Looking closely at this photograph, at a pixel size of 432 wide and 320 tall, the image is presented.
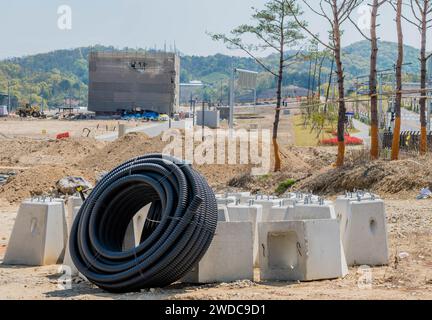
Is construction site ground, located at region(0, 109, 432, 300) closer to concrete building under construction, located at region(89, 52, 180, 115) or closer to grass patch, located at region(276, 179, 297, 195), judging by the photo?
grass patch, located at region(276, 179, 297, 195)

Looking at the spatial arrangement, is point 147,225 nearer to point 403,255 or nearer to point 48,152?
point 403,255

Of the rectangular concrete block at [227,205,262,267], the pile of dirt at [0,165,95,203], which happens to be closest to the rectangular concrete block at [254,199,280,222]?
the rectangular concrete block at [227,205,262,267]

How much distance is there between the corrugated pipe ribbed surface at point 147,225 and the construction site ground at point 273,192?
253 mm

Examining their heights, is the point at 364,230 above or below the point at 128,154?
below

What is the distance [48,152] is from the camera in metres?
42.5

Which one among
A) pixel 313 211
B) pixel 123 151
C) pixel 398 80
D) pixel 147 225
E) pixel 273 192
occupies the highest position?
pixel 398 80

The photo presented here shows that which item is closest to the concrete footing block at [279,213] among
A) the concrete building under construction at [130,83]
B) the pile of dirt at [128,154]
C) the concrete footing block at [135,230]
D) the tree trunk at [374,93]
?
the concrete footing block at [135,230]

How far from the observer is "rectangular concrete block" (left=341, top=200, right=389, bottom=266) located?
11.6m

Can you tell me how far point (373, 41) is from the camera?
23.9 meters

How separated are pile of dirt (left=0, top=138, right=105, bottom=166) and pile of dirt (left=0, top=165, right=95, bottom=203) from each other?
12182 mm

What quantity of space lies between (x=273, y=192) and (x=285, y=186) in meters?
0.36

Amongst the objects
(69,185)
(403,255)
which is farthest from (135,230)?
(69,185)
